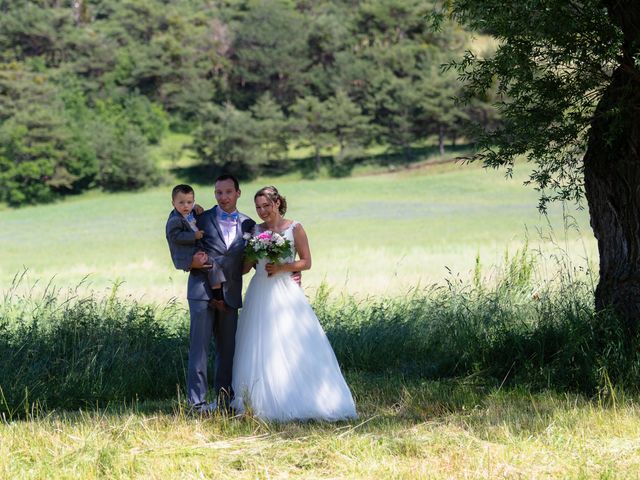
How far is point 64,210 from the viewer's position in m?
63.9

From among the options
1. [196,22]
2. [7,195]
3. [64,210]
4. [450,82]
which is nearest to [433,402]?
[64,210]

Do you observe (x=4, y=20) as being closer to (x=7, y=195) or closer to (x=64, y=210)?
(x=7, y=195)

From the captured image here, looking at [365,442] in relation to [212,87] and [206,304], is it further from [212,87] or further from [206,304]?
[212,87]

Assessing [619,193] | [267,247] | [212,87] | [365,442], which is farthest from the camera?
[212,87]

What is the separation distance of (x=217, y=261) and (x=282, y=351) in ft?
3.01

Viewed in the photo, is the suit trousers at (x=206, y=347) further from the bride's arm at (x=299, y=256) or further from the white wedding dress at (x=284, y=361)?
the bride's arm at (x=299, y=256)

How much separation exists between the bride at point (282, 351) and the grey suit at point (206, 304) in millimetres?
130

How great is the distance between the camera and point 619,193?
8344mm

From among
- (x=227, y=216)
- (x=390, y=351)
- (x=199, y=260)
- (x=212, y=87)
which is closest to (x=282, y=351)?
(x=199, y=260)

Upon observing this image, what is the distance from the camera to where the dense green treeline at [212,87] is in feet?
246

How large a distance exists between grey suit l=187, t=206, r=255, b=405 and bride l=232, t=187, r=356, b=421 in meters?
0.13

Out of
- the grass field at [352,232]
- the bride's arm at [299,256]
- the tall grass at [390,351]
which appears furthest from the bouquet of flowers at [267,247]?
the grass field at [352,232]

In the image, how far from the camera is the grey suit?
7348 mm

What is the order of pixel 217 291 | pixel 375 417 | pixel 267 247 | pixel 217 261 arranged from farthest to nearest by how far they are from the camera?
pixel 217 291
pixel 217 261
pixel 267 247
pixel 375 417
